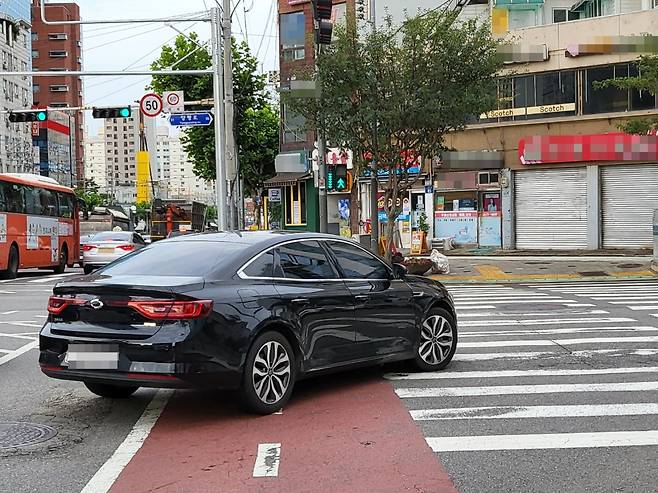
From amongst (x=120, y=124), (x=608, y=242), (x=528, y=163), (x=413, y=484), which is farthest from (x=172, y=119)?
(x=120, y=124)

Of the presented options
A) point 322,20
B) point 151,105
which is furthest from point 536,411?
point 151,105

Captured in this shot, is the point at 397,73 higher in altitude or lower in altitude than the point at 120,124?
lower

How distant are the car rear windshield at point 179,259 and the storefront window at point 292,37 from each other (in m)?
41.5

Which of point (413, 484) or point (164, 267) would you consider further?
point (164, 267)

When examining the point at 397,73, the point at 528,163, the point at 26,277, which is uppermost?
the point at 397,73

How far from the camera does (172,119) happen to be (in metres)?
28.8

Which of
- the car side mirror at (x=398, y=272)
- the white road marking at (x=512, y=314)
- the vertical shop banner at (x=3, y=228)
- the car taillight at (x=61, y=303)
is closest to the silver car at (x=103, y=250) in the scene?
the vertical shop banner at (x=3, y=228)

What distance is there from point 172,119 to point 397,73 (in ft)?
31.4

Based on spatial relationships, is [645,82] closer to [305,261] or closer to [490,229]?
[490,229]

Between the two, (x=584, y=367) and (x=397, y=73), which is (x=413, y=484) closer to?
(x=584, y=367)

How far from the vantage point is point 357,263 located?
8.44m

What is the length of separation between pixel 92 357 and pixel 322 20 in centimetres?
1502

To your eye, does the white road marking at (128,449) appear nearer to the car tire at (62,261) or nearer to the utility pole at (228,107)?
the utility pole at (228,107)

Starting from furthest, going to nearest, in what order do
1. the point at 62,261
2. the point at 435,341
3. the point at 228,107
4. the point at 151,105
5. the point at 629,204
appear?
1. the point at 62,261
2. the point at 629,204
3. the point at 151,105
4. the point at 228,107
5. the point at 435,341
